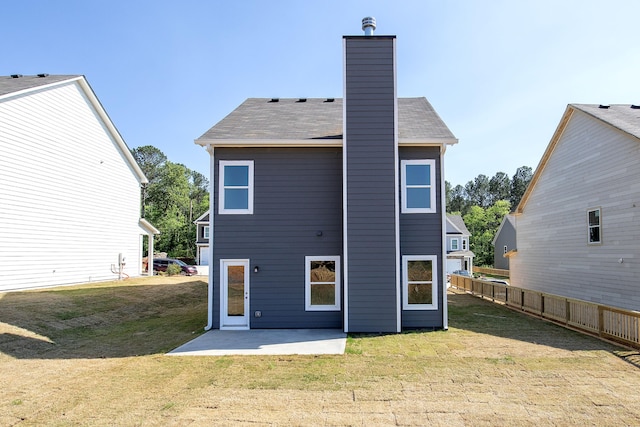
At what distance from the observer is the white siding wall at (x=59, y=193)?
13289 mm

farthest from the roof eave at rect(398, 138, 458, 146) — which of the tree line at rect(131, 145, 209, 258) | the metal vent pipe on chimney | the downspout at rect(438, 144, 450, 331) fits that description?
the tree line at rect(131, 145, 209, 258)

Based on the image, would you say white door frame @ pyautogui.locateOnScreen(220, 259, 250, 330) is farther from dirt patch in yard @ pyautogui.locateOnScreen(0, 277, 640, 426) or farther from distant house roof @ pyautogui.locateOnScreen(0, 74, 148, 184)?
distant house roof @ pyautogui.locateOnScreen(0, 74, 148, 184)

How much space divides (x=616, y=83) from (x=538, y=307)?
8.86 meters

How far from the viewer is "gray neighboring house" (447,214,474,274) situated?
3775cm

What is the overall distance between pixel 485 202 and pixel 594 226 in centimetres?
6417

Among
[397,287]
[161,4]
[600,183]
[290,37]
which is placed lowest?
[397,287]

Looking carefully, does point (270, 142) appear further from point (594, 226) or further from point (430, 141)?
point (594, 226)

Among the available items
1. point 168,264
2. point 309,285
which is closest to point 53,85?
point 309,285

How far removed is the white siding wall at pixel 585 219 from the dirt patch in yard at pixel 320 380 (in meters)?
4.08

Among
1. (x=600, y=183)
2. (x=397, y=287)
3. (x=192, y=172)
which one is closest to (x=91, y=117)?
(x=397, y=287)

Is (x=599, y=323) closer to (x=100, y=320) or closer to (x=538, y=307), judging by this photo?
(x=538, y=307)

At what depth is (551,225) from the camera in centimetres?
1612

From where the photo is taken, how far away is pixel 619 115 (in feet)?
44.3

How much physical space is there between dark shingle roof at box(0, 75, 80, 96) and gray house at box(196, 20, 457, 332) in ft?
29.5
